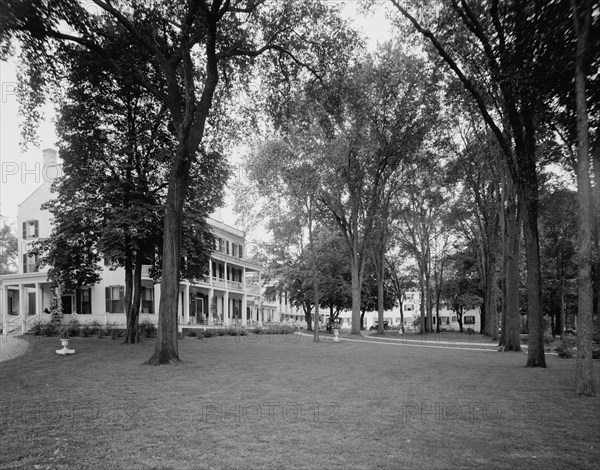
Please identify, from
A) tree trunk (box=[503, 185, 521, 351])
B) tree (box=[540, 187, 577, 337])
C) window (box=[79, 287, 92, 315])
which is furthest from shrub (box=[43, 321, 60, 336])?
tree (box=[540, 187, 577, 337])

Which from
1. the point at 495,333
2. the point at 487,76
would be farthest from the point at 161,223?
the point at 495,333

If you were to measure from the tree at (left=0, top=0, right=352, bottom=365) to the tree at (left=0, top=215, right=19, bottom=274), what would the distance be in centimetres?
4962

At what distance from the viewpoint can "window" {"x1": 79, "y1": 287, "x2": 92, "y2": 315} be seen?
32000 mm

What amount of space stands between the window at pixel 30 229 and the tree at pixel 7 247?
89.0ft

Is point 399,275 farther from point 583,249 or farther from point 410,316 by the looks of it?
point 410,316

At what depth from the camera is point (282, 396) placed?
25.8 ft

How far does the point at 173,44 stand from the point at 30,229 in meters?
26.1

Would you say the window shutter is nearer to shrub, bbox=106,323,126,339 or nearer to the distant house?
shrub, bbox=106,323,126,339

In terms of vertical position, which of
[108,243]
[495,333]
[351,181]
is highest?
[351,181]

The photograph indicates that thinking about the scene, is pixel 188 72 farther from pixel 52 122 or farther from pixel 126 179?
pixel 52 122

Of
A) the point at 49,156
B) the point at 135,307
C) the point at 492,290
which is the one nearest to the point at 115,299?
the point at 135,307

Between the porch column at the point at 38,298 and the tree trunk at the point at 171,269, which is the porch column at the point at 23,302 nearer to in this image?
the porch column at the point at 38,298

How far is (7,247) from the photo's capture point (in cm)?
5659

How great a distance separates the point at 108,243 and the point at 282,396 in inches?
504
